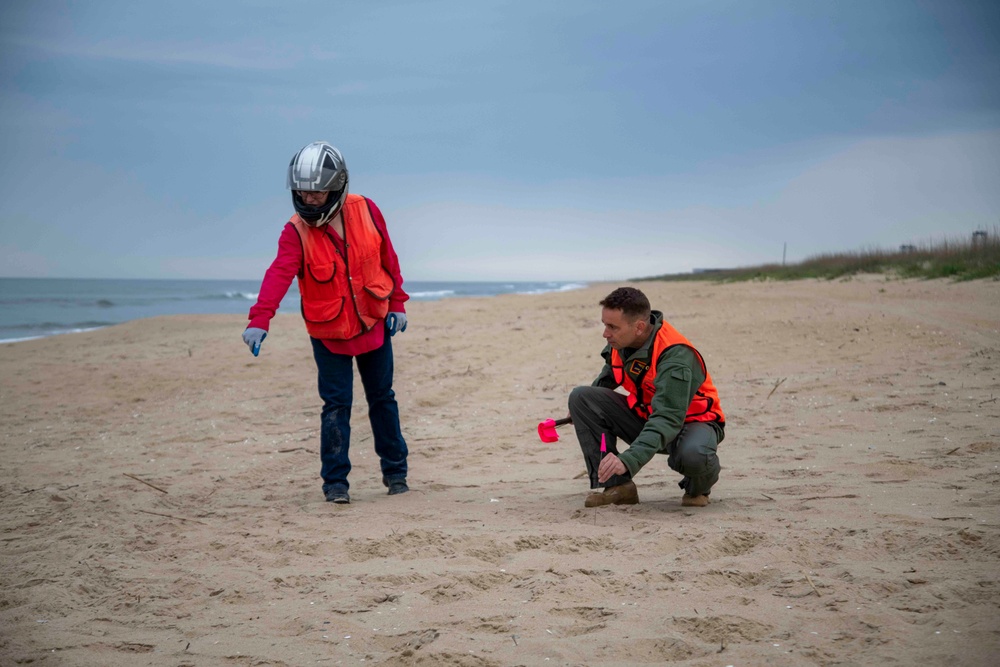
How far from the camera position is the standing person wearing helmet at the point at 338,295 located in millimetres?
4527

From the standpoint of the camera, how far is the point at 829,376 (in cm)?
718

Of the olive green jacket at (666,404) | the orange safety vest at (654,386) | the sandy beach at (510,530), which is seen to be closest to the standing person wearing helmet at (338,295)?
the sandy beach at (510,530)

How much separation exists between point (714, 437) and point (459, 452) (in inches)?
89.6

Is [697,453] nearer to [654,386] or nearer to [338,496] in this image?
[654,386]

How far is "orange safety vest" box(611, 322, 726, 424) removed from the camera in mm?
3932

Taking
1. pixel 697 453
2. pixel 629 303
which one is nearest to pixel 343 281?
pixel 629 303

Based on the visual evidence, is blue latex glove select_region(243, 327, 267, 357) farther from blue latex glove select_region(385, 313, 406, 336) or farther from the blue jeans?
blue latex glove select_region(385, 313, 406, 336)

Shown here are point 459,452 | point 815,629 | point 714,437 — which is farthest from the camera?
point 459,452

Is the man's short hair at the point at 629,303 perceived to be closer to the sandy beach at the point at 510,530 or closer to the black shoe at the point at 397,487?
the sandy beach at the point at 510,530

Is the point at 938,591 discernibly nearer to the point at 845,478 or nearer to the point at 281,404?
the point at 845,478

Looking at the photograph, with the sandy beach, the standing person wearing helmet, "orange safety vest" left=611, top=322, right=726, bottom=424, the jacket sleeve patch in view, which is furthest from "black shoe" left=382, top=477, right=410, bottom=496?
the jacket sleeve patch

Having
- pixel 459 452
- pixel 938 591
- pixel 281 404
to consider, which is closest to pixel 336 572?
pixel 938 591

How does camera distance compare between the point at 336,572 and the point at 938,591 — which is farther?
the point at 336,572

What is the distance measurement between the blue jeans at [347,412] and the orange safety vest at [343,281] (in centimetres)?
20
